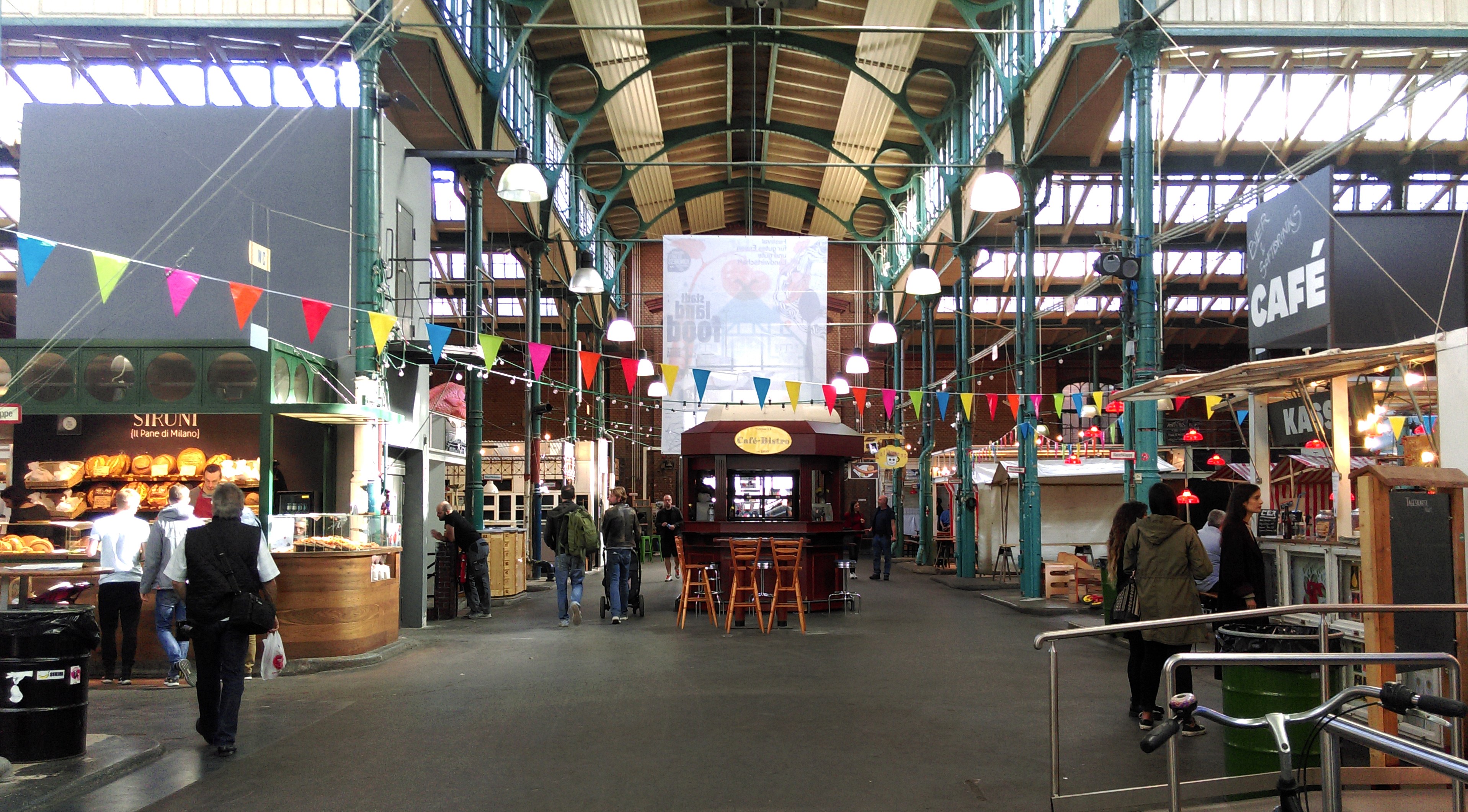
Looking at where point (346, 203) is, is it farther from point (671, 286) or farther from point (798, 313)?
point (798, 313)

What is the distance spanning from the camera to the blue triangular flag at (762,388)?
17516 mm

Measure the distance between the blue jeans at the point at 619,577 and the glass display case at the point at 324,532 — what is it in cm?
349

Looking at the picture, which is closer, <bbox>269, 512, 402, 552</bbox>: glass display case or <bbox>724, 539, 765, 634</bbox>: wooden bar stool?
<bbox>269, 512, 402, 552</bbox>: glass display case

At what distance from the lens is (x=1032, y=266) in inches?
696

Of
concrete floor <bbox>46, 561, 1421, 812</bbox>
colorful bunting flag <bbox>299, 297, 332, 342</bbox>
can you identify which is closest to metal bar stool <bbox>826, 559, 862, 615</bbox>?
concrete floor <bbox>46, 561, 1421, 812</bbox>

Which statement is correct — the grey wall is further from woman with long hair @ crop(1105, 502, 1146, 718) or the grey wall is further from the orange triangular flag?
woman with long hair @ crop(1105, 502, 1146, 718)

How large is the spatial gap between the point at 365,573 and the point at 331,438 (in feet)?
9.12

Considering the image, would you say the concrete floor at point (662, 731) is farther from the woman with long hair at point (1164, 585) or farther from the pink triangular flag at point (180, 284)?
the pink triangular flag at point (180, 284)

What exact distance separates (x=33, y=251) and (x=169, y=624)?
3.25 metres

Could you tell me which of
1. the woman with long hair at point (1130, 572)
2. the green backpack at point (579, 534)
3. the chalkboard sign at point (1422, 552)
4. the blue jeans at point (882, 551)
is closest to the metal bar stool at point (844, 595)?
the green backpack at point (579, 534)

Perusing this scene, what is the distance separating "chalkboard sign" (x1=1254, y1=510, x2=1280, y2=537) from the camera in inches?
389

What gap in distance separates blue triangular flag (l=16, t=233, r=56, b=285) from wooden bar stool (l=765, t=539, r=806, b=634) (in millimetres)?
8205

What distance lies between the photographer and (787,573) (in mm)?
14805

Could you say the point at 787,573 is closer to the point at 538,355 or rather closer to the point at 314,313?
the point at 538,355
